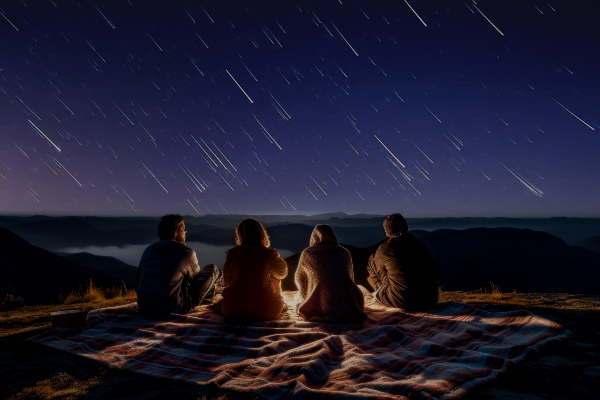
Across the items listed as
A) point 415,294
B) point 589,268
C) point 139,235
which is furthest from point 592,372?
point 139,235

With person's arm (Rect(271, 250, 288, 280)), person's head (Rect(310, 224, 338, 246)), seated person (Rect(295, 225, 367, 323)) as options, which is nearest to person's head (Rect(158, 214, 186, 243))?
person's arm (Rect(271, 250, 288, 280))

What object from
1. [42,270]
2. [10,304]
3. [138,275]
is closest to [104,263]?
[42,270]

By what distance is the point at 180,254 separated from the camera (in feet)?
17.5

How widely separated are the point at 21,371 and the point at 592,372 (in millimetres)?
5823

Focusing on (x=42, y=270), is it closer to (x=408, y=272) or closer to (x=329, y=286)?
(x=329, y=286)

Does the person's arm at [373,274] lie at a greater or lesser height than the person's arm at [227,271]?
lesser

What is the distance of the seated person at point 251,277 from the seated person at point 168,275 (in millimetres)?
851

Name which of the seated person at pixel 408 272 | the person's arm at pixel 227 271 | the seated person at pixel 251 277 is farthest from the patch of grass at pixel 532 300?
the person's arm at pixel 227 271

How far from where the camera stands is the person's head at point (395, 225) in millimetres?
5777

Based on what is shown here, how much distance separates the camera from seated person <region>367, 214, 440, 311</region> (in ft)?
17.9

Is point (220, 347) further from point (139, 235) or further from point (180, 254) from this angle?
point (139, 235)

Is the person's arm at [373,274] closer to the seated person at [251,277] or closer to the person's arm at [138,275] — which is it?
the seated person at [251,277]

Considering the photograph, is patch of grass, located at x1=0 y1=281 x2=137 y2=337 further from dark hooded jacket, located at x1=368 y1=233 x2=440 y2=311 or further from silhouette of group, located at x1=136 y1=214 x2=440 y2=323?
dark hooded jacket, located at x1=368 y1=233 x2=440 y2=311

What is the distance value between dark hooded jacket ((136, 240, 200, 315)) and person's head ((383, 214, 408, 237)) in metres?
3.50
